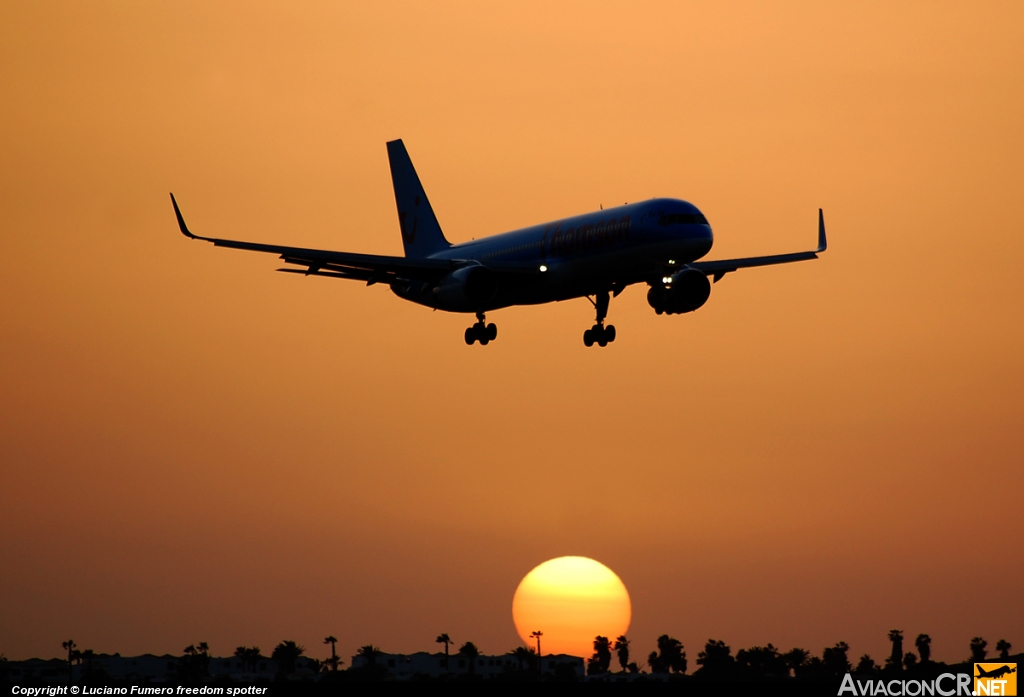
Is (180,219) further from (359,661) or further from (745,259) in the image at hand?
(359,661)

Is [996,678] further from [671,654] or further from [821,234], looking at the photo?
[671,654]

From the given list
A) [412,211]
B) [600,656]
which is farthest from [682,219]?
[600,656]

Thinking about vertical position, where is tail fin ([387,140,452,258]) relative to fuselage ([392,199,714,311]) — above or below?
above

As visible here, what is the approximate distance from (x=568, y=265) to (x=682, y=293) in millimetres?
4693

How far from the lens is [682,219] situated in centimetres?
5728

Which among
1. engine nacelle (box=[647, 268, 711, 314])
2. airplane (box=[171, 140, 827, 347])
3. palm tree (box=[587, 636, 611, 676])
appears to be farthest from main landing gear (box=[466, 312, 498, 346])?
palm tree (box=[587, 636, 611, 676])

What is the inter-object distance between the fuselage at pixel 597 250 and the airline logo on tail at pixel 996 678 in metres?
19.1

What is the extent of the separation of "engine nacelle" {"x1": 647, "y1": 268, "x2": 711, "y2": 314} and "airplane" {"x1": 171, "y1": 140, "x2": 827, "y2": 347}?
4 cm

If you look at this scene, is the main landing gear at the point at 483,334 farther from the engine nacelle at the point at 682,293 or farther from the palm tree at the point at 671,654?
the palm tree at the point at 671,654

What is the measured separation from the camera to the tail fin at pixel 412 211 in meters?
78.1

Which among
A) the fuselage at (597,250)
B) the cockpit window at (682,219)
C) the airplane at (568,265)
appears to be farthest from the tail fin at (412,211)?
the cockpit window at (682,219)

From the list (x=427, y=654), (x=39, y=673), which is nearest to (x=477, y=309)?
(x=427, y=654)

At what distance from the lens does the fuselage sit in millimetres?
57125

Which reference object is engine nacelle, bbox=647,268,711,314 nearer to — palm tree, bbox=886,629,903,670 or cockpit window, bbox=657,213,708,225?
cockpit window, bbox=657,213,708,225
